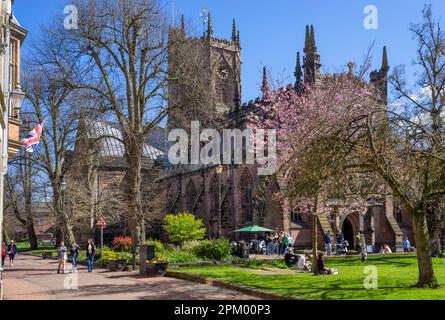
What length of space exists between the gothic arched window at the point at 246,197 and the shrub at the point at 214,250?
2001 centimetres

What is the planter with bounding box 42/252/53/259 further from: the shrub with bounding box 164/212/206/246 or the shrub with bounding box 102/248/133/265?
the shrub with bounding box 102/248/133/265

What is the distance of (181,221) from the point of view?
125 ft

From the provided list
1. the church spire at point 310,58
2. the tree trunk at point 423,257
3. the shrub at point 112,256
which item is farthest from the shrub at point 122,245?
the church spire at point 310,58

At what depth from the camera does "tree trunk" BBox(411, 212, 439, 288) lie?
15.4 m

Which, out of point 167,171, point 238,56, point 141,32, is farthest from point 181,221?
point 238,56

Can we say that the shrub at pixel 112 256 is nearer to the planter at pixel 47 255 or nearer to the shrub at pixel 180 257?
the shrub at pixel 180 257

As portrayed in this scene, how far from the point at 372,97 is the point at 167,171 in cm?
3704

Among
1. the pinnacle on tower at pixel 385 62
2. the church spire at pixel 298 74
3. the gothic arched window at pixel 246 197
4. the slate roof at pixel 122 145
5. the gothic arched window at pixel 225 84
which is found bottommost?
the gothic arched window at pixel 246 197

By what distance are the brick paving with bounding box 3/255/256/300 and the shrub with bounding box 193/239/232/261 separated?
6.50 metres

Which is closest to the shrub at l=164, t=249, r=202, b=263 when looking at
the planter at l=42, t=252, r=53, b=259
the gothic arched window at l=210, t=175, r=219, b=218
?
the planter at l=42, t=252, r=53, b=259

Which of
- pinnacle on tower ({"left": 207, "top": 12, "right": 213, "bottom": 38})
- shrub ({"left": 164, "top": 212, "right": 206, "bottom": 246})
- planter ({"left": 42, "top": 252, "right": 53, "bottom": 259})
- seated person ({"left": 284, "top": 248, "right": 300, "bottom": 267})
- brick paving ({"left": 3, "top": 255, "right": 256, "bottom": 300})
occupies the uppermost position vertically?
pinnacle on tower ({"left": 207, "top": 12, "right": 213, "bottom": 38})

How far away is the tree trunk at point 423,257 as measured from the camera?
15.4 meters

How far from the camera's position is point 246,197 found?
4909 cm

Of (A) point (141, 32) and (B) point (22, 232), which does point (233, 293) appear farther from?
(B) point (22, 232)
